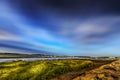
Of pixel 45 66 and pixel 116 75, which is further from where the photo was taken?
pixel 45 66

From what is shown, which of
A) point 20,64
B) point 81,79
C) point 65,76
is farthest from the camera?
point 20,64

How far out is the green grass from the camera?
22.4 meters

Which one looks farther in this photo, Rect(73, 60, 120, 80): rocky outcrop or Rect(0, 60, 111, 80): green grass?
Rect(0, 60, 111, 80): green grass

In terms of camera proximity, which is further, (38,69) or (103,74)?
(38,69)

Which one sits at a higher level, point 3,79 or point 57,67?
point 57,67

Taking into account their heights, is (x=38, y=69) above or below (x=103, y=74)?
above

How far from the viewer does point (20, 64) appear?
26.4 metres

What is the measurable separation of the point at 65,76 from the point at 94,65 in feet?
16.5

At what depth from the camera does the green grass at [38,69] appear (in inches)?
Answer: 883

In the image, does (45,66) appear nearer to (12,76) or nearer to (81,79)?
(12,76)

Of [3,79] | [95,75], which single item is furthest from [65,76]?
[3,79]

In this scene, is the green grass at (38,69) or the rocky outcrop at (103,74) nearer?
the rocky outcrop at (103,74)

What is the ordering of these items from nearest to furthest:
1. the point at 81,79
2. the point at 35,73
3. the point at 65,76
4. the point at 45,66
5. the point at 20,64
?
the point at 81,79 → the point at 65,76 → the point at 35,73 → the point at 45,66 → the point at 20,64

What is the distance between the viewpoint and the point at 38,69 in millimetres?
23719
